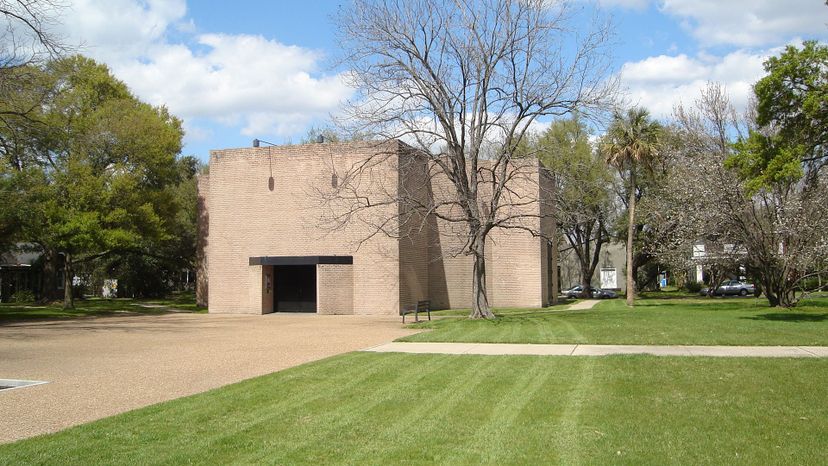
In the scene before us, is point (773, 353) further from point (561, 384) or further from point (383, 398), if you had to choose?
point (383, 398)

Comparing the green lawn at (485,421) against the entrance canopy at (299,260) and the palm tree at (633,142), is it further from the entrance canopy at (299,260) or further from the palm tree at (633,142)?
the palm tree at (633,142)

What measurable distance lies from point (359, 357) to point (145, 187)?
95.0 ft

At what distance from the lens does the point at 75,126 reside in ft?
117

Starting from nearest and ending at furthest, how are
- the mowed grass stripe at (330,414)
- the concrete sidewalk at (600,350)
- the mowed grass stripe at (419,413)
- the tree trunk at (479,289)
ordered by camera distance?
the mowed grass stripe at (419,413)
the mowed grass stripe at (330,414)
the concrete sidewalk at (600,350)
the tree trunk at (479,289)

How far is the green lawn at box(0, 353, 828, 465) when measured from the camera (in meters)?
7.04

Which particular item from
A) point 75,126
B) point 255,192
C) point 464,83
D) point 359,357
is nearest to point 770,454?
point 359,357

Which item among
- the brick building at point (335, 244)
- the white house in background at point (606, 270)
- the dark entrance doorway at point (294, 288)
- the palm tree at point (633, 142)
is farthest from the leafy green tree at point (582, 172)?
the dark entrance doorway at point (294, 288)

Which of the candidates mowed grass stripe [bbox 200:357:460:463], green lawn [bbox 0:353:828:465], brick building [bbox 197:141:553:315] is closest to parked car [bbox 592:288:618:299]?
brick building [bbox 197:141:553:315]

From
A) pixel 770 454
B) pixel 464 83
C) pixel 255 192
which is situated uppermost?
pixel 464 83

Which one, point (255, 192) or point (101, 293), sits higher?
point (255, 192)

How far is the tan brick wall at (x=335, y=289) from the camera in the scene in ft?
110

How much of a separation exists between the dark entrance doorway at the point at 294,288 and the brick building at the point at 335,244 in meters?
0.05

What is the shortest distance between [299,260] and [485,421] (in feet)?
87.0

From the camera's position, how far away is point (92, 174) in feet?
118
